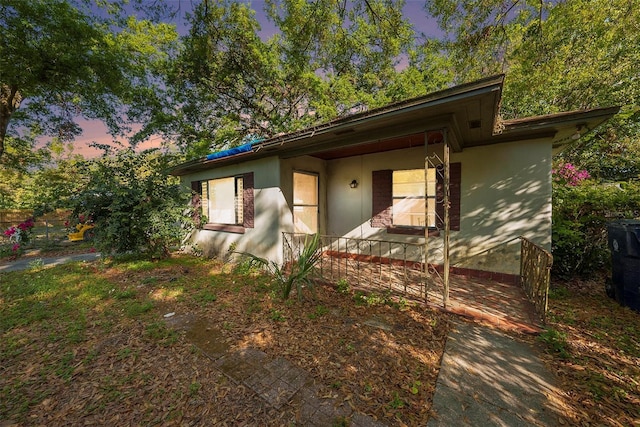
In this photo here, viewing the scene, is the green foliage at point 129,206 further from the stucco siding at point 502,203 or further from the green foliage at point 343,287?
the stucco siding at point 502,203

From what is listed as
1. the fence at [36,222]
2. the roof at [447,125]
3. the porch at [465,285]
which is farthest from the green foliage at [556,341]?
the fence at [36,222]

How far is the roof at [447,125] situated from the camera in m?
2.63

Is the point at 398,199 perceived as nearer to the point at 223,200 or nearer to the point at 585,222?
the point at 585,222

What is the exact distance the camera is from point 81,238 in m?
9.64

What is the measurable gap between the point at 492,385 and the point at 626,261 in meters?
3.06

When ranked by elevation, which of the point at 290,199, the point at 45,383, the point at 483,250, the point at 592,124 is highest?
the point at 592,124

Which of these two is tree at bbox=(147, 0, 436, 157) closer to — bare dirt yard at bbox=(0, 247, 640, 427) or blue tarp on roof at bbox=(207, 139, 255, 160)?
blue tarp on roof at bbox=(207, 139, 255, 160)

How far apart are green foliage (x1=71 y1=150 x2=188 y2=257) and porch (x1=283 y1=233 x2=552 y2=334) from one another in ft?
10.6

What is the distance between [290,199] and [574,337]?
4734mm

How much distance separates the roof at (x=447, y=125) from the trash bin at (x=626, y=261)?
157 cm

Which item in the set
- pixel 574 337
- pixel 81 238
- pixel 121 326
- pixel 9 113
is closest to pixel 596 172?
pixel 574 337

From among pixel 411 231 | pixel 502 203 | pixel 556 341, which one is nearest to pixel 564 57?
pixel 502 203

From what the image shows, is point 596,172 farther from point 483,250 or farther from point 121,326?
point 121,326

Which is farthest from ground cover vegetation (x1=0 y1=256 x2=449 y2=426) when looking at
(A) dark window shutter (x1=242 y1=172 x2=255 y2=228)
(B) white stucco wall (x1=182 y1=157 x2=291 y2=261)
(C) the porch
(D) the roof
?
(D) the roof
